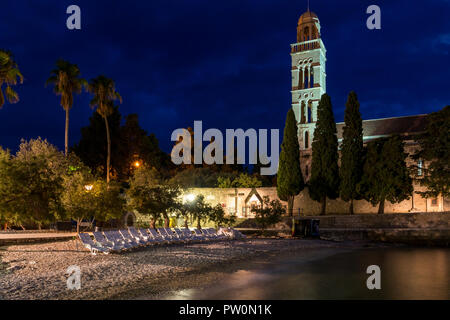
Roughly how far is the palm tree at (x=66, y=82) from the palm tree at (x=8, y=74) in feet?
30.5

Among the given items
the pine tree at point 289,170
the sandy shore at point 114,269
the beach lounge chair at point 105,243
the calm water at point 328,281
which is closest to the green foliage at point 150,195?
the sandy shore at point 114,269

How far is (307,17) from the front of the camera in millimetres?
52688

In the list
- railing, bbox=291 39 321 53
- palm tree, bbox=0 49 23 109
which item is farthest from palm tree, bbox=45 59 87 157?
railing, bbox=291 39 321 53

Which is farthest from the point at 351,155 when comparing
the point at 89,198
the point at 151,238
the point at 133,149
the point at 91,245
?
the point at 133,149

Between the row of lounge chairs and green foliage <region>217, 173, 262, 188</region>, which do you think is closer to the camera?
the row of lounge chairs

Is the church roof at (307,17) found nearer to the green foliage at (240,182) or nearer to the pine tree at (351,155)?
the pine tree at (351,155)

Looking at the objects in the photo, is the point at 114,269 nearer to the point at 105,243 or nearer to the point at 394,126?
the point at 105,243

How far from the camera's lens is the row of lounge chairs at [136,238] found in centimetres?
1448

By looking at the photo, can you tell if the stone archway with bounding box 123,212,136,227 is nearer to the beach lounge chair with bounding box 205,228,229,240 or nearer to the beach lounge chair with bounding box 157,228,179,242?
the beach lounge chair with bounding box 205,228,229,240

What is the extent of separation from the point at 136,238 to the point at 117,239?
1182 millimetres

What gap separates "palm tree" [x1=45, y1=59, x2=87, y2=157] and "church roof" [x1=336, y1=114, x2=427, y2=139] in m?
29.2

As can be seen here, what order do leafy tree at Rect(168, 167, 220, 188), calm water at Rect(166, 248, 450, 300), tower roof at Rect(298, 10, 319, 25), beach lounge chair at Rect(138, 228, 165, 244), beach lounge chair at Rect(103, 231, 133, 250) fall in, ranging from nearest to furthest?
calm water at Rect(166, 248, 450, 300), beach lounge chair at Rect(103, 231, 133, 250), beach lounge chair at Rect(138, 228, 165, 244), leafy tree at Rect(168, 167, 220, 188), tower roof at Rect(298, 10, 319, 25)

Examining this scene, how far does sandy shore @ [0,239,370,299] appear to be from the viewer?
359 inches
